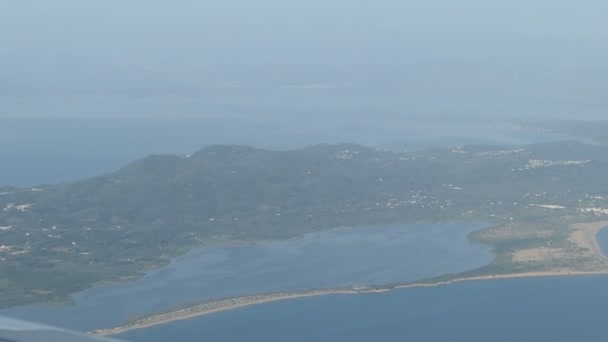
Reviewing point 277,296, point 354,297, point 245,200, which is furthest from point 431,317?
point 245,200

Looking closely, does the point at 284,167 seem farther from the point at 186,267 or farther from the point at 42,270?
the point at 42,270

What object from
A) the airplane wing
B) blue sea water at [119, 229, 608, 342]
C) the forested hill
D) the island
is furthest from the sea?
the airplane wing

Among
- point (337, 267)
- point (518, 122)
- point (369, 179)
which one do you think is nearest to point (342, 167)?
point (369, 179)

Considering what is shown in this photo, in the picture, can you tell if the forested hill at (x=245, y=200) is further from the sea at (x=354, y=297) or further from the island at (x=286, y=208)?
the sea at (x=354, y=297)

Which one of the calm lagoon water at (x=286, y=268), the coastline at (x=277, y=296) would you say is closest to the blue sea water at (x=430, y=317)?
the coastline at (x=277, y=296)

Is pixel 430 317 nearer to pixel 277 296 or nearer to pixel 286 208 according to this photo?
pixel 277 296

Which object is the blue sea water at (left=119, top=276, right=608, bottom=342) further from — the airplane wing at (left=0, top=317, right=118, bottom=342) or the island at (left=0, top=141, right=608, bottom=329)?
the airplane wing at (left=0, top=317, right=118, bottom=342)
